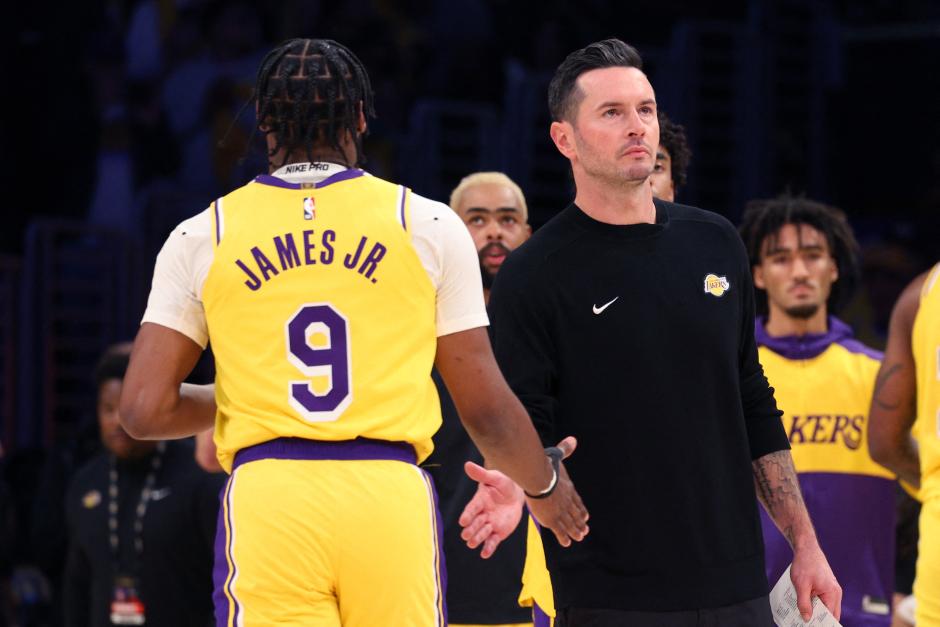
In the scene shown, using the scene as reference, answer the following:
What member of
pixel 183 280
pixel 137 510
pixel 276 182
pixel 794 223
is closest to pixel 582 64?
pixel 276 182

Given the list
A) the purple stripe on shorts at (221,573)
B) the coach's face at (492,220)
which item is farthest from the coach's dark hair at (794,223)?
the purple stripe on shorts at (221,573)

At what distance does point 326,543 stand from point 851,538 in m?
2.98

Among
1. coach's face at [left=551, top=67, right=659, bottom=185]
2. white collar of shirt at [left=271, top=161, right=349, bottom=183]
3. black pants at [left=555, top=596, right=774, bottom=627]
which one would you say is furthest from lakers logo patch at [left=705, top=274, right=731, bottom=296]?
white collar of shirt at [left=271, top=161, right=349, bottom=183]

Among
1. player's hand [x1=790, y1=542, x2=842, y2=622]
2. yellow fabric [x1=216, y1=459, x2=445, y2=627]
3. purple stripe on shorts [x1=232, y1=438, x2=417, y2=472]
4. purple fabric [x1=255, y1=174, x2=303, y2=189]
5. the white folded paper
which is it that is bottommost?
the white folded paper

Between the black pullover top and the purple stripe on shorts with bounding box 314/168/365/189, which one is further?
the black pullover top

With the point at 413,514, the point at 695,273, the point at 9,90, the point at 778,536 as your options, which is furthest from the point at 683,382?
the point at 9,90

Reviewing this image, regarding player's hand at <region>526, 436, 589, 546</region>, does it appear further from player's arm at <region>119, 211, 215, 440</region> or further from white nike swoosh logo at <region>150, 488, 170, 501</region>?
white nike swoosh logo at <region>150, 488, 170, 501</region>

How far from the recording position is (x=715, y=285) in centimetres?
439

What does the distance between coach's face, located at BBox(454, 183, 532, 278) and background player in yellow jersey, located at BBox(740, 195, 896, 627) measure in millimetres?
962

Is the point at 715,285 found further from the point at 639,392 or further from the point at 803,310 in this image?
the point at 803,310

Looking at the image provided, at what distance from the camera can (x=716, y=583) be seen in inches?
166

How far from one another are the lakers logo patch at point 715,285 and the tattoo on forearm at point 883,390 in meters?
1.45

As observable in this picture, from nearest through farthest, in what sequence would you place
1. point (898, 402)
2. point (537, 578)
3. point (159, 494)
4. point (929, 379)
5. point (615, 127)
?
point (615, 127) < point (537, 578) < point (929, 379) < point (898, 402) < point (159, 494)

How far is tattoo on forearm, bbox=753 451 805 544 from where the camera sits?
14.4 feet
